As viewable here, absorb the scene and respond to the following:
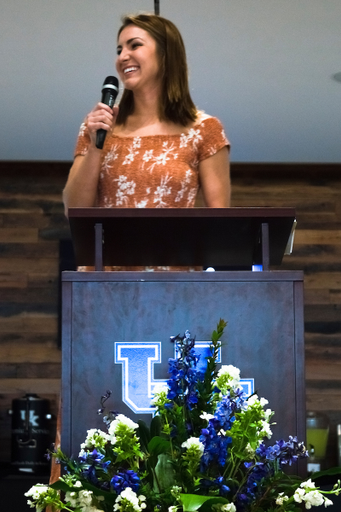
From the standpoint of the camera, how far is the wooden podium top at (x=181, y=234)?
162 cm

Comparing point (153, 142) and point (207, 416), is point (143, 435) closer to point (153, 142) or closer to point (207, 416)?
point (207, 416)

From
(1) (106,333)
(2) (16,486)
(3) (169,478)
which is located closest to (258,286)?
(1) (106,333)

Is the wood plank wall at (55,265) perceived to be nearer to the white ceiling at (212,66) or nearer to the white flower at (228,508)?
the white ceiling at (212,66)

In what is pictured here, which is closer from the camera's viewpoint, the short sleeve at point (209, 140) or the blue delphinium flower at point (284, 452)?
the blue delphinium flower at point (284, 452)

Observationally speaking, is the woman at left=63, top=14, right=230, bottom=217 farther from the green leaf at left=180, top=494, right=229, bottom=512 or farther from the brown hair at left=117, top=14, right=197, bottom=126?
the green leaf at left=180, top=494, right=229, bottom=512

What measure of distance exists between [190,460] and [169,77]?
110cm

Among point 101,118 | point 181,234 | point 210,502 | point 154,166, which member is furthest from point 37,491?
point 154,166

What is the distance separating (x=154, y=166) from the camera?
6.88 feet

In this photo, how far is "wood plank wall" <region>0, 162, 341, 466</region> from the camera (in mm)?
6691

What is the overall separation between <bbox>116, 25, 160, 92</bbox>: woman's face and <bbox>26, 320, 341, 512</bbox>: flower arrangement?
867mm

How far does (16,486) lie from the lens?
5.50 m

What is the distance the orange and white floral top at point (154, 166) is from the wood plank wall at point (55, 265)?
4723 mm

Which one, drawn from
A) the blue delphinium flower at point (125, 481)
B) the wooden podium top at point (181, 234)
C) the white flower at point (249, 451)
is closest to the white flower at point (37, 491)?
the blue delphinium flower at point (125, 481)

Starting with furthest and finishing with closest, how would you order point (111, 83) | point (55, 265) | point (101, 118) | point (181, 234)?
point (55, 265) → point (111, 83) → point (101, 118) → point (181, 234)
